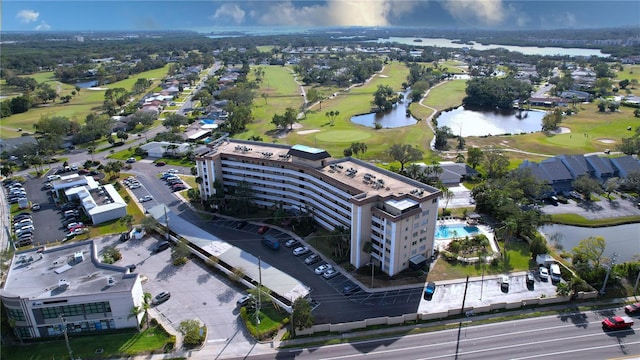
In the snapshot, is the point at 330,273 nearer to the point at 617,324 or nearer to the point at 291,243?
the point at 291,243

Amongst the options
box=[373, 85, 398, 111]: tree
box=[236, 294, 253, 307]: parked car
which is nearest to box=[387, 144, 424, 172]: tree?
box=[236, 294, 253, 307]: parked car

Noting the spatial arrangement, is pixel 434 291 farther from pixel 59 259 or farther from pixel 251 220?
pixel 59 259

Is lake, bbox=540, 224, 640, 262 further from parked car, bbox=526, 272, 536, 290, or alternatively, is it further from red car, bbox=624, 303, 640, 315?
red car, bbox=624, 303, 640, 315

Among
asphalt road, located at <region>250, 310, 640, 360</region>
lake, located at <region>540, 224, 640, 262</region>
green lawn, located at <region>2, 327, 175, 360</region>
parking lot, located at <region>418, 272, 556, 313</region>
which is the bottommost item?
lake, located at <region>540, 224, 640, 262</region>

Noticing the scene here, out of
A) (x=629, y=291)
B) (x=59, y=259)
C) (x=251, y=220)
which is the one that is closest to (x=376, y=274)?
(x=251, y=220)

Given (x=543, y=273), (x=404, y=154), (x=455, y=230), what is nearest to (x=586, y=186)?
(x=455, y=230)
